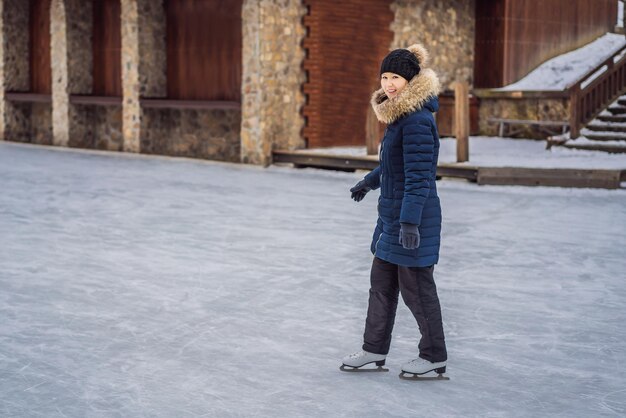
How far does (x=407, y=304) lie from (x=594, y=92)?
15838 mm

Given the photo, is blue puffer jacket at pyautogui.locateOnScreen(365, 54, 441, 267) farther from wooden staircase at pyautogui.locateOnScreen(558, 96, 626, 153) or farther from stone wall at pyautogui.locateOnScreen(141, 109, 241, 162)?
stone wall at pyautogui.locateOnScreen(141, 109, 241, 162)

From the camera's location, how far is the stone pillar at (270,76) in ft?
57.8

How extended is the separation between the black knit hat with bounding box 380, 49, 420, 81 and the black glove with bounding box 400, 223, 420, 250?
0.78m

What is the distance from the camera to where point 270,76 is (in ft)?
58.3

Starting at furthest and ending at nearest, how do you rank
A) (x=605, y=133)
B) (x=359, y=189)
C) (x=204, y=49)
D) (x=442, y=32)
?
(x=442, y=32) → (x=204, y=49) → (x=605, y=133) → (x=359, y=189)

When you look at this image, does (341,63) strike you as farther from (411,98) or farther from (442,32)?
(411,98)

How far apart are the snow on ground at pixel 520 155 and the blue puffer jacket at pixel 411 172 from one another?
1037cm

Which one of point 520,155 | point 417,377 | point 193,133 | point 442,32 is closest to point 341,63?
point 193,133

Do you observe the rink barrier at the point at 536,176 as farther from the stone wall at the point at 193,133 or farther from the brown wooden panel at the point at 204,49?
the brown wooden panel at the point at 204,49

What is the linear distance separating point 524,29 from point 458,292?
1658cm

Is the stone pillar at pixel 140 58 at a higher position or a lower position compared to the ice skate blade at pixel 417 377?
higher

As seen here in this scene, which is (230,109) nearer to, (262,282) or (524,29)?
(524,29)

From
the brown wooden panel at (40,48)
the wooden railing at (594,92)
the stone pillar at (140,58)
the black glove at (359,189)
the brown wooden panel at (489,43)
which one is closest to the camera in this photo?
the black glove at (359,189)

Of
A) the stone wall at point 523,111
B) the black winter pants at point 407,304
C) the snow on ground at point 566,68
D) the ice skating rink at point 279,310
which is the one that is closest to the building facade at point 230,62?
the snow on ground at point 566,68
